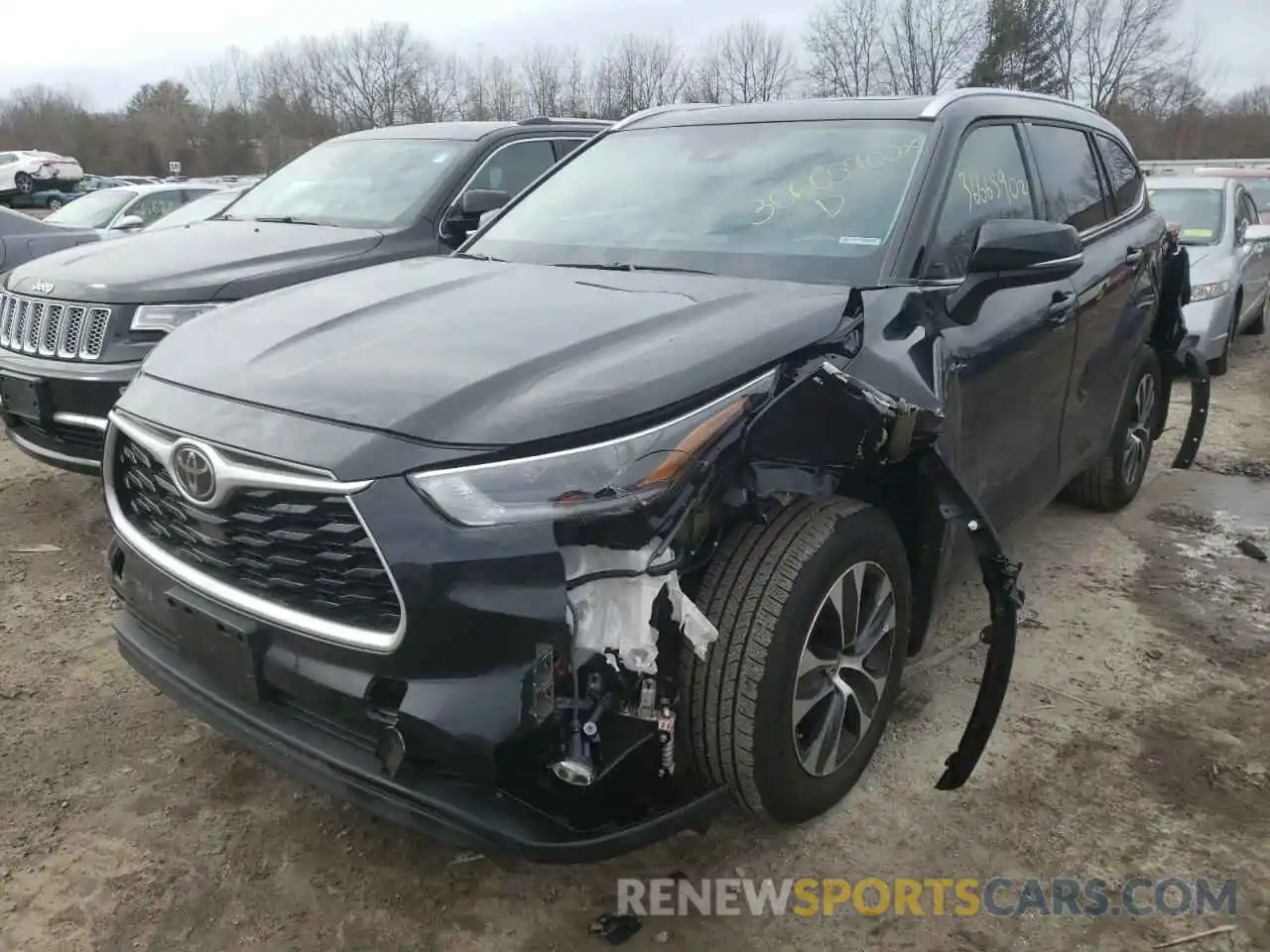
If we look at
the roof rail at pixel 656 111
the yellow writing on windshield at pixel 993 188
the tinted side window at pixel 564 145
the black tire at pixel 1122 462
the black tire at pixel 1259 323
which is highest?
the roof rail at pixel 656 111

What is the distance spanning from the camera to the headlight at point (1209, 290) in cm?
807

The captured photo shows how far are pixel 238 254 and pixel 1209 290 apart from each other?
726cm

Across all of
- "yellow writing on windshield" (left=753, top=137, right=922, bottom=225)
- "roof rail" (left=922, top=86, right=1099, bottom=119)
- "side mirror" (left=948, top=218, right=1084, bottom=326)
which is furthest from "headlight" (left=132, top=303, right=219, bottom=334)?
"side mirror" (left=948, top=218, right=1084, bottom=326)

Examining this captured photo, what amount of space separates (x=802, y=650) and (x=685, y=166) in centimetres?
191

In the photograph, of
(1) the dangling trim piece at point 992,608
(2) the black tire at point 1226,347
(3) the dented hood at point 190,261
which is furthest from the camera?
(2) the black tire at point 1226,347

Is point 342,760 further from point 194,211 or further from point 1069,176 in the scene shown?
point 194,211

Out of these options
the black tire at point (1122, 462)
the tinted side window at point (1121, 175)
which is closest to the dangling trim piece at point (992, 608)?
the black tire at point (1122, 462)

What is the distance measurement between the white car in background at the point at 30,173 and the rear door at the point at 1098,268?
131ft

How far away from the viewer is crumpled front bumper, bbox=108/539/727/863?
2.00 m

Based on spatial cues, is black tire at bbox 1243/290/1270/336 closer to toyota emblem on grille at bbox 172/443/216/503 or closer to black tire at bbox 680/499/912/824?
black tire at bbox 680/499/912/824

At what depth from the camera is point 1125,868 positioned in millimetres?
2576

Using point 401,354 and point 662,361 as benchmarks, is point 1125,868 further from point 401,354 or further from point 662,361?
point 401,354

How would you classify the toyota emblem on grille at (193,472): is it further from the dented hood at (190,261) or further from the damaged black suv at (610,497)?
the dented hood at (190,261)

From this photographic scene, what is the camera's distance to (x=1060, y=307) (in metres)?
3.60
